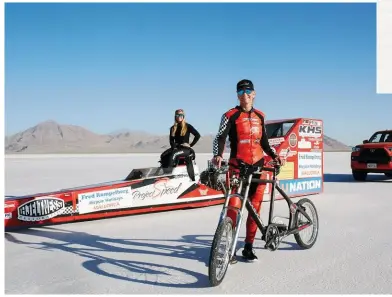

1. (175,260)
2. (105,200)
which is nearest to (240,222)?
(175,260)

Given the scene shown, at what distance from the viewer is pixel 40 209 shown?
6273 millimetres

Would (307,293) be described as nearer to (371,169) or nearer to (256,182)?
(256,182)

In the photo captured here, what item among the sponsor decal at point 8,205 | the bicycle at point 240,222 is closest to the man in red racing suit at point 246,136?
the bicycle at point 240,222

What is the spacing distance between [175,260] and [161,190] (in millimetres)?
2872

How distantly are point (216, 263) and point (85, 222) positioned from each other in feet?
12.1

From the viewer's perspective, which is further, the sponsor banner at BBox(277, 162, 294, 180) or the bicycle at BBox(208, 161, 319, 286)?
the sponsor banner at BBox(277, 162, 294, 180)

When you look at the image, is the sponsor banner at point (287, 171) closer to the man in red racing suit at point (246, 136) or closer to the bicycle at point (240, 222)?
the bicycle at point (240, 222)

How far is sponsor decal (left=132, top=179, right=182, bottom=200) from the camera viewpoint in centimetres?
718

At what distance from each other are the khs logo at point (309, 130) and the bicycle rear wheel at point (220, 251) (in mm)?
6059

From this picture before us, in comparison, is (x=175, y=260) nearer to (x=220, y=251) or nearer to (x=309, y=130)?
(x=220, y=251)

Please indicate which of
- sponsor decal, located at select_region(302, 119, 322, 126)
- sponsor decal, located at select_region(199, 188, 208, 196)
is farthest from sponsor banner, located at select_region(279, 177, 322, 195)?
sponsor decal, located at select_region(199, 188, 208, 196)

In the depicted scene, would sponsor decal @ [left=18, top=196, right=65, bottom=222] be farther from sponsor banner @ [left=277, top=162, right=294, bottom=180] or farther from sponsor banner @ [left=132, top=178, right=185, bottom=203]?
sponsor banner @ [left=277, top=162, right=294, bottom=180]

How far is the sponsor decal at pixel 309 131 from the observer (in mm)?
9598

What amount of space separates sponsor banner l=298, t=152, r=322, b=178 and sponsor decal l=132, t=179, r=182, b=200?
323 centimetres
